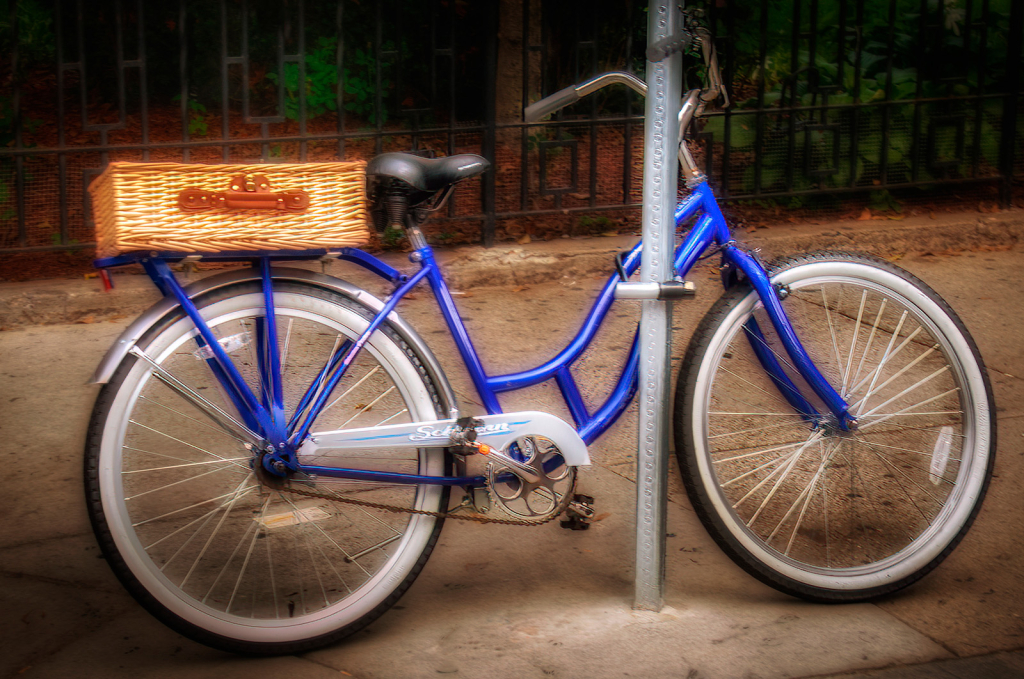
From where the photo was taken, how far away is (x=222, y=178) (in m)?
2.23

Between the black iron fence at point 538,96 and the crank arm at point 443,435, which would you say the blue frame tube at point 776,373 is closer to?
the crank arm at point 443,435

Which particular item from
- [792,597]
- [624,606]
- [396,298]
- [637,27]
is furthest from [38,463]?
[637,27]

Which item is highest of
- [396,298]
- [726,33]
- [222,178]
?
[726,33]

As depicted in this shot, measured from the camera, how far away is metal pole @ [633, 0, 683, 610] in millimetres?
2352

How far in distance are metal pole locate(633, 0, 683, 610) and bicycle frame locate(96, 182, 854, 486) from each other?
0.37 feet

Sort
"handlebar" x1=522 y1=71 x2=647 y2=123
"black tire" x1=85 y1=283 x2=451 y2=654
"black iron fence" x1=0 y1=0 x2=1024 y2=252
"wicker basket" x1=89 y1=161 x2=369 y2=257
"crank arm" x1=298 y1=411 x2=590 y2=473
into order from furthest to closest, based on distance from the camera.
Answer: "black iron fence" x1=0 y1=0 x2=1024 y2=252
"handlebar" x1=522 y1=71 x2=647 y2=123
"crank arm" x1=298 y1=411 x2=590 y2=473
"black tire" x1=85 y1=283 x2=451 y2=654
"wicker basket" x1=89 y1=161 x2=369 y2=257

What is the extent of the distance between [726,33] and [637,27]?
574 mm

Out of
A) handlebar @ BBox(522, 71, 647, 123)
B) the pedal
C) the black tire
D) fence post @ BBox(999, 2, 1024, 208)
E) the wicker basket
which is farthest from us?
fence post @ BBox(999, 2, 1024, 208)

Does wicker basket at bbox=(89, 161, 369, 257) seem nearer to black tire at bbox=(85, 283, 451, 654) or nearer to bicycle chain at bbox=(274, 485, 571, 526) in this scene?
black tire at bbox=(85, 283, 451, 654)

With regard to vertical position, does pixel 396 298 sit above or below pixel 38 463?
above

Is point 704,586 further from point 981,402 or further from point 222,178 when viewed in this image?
point 222,178

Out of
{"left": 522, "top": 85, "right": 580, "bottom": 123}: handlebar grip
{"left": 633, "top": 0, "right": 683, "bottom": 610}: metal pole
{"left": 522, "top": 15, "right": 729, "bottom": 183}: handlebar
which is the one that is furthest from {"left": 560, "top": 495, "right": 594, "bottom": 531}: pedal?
{"left": 522, "top": 85, "right": 580, "bottom": 123}: handlebar grip

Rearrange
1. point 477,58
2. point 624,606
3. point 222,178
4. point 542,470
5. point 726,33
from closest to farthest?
1. point 222,178
2. point 542,470
3. point 624,606
4. point 726,33
5. point 477,58

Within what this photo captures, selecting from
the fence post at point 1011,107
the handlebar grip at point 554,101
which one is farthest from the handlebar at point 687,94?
the fence post at point 1011,107
